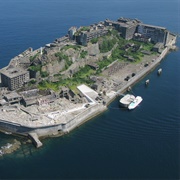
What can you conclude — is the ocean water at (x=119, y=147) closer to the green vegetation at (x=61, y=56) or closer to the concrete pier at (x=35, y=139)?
the concrete pier at (x=35, y=139)

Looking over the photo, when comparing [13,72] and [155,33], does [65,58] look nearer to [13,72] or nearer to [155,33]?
[13,72]

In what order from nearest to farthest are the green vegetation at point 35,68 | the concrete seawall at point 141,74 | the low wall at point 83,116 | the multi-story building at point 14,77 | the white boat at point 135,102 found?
the low wall at point 83,116, the white boat at point 135,102, the multi-story building at point 14,77, the concrete seawall at point 141,74, the green vegetation at point 35,68

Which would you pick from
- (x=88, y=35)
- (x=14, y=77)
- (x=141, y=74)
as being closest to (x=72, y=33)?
(x=88, y=35)

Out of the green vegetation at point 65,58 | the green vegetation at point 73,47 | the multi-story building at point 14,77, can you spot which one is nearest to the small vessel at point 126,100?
the green vegetation at point 65,58

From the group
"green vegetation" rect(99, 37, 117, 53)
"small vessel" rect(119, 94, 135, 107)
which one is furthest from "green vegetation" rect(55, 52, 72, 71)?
"small vessel" rect(119, 94, 135, 107)

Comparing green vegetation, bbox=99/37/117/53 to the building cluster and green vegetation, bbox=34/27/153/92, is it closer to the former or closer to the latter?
green vegetation, bbox=34/27/153/92

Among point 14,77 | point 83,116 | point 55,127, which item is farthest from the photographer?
point 14,77

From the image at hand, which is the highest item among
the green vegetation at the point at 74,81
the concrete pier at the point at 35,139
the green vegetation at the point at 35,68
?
the green vegetation at the point at 35,68

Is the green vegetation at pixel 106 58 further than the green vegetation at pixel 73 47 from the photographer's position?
No
